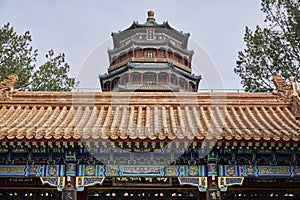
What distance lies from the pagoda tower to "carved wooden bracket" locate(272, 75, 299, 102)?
15438 mm

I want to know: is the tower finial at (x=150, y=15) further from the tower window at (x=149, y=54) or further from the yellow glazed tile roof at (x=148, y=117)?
the yellow glazed tile roof at (x=148, y=117)

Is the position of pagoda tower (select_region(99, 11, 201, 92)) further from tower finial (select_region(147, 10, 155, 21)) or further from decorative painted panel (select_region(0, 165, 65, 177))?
decorative painted panel (select_region(0, 165, 65, 177))

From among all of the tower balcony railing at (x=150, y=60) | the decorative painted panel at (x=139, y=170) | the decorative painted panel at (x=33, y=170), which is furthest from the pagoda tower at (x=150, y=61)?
the decorative painted panel at (x=33, y=170)

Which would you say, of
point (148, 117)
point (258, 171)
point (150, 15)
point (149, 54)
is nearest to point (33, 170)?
point (148, 117)

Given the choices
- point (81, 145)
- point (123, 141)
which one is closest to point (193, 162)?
point (123, 141)

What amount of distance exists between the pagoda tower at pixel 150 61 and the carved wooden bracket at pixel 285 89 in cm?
1544

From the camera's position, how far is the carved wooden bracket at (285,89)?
33.4 feet

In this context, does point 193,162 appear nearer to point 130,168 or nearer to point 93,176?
point 130,168

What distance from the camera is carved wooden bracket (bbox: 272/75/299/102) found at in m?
10.2

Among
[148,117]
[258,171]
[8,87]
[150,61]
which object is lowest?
[258,171]

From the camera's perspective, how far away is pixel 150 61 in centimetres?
2722

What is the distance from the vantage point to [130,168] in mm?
8344

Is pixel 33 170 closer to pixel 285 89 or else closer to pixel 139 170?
pixel 139 170

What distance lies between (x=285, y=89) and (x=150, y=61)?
56.6 ft
